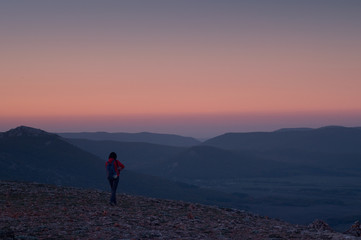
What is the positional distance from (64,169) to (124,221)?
383ft

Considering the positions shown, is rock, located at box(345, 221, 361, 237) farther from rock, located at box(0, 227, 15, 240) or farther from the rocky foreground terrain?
rock, located at box(0, 227, 15, 240)

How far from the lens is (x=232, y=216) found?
23531mm

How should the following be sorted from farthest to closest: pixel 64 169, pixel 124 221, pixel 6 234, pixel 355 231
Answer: pixel 64 169
pixel 355 231
pixel 124 221
pixel 6 234

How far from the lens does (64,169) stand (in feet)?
430

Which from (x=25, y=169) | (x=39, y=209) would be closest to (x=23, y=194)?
(x=39, y=209)

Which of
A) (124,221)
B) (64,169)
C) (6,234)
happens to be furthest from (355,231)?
(64,169)

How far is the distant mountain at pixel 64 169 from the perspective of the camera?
11419cm

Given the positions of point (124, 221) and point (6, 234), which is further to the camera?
point (124, 221)

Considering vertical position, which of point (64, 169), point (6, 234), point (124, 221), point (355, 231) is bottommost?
→ point (64, 169)

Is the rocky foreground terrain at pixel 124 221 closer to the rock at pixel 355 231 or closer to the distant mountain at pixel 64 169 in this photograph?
the rock at pixel 355 231

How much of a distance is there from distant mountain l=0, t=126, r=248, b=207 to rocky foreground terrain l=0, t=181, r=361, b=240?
8284 cm

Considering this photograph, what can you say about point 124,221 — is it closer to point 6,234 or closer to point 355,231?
point 6,234

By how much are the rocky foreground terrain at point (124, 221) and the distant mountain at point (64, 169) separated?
82844 millimetres

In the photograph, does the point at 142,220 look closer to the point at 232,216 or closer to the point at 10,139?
the point at 232,216
